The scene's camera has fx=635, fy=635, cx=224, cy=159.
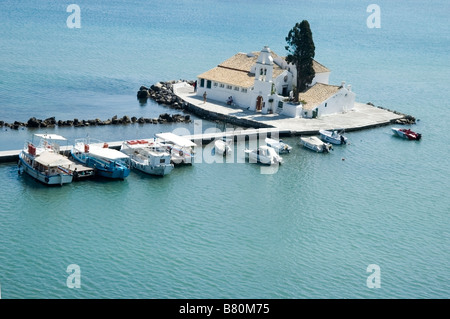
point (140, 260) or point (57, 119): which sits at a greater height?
point (57, 119)

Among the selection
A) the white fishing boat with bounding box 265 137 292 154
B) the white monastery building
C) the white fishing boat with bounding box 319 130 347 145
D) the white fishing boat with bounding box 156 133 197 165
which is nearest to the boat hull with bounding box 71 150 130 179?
the white fishing boat with bounding box 156 133 197 165

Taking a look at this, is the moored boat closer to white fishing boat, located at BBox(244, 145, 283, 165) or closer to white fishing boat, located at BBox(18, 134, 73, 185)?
white fishing boat, located at BBox(244, 145, 283, 165)

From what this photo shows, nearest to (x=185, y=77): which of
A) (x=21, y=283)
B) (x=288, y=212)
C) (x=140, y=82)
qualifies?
(x=140, y=82)

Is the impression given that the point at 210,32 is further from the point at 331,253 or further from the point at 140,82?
the point at 331,253

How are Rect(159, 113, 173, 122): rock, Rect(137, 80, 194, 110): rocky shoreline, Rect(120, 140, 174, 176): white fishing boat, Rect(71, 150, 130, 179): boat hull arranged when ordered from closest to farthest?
Rect(71, 150, 130, 179): boat hull, Rect(120, 140, 174, 176): white fishing boat, Rect(159, 113, 173, 122): rock, Rect(137, 80, 194, 110): rocky shoreline

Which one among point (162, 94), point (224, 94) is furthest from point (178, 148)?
point (162, 94)
